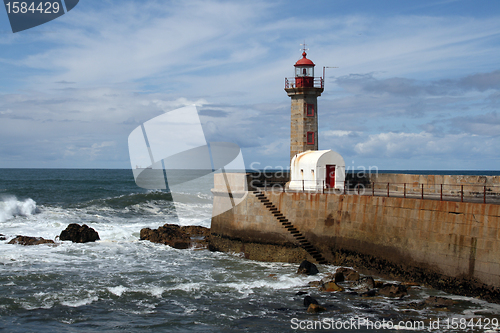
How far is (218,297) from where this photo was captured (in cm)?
1180

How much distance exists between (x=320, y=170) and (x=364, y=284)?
278 inches

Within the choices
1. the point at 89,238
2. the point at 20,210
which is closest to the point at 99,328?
the point at 89,238

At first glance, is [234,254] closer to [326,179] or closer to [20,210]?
[326,179]

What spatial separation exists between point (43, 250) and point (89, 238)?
102 inches

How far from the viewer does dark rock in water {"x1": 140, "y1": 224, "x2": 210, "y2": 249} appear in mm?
19453

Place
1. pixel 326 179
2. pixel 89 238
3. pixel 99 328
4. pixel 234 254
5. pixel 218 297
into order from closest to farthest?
pixel 99 328, pixel 218 297, pixel 234 254, pixel 326 179, pixel 89 238

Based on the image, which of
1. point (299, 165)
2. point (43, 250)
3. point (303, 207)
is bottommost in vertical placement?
point (43, 250)

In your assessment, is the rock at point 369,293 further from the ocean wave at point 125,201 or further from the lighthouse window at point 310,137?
the ocean wave at point 125,201

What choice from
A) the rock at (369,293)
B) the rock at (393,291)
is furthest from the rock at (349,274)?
the rock at (393,291)

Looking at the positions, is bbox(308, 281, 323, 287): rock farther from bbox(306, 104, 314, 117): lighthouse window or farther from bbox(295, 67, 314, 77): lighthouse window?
bbox(295, 67, 314, 77): lighthouse window

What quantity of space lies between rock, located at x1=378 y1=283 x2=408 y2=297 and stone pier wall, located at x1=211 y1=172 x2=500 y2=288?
4.19 ft

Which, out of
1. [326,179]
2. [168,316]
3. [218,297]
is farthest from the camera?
[326,179]

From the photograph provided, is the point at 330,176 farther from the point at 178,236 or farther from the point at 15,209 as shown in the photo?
the point at 15,209

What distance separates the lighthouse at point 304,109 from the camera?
67.3 ft
